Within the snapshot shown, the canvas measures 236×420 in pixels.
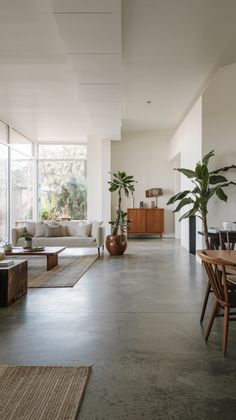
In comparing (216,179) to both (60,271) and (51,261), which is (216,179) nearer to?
(60,271)

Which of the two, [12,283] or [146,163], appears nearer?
[12,283]

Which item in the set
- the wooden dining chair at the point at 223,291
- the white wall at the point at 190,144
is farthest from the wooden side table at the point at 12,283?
the white wall at the point at 190,144

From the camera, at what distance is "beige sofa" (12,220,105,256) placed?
827 cm

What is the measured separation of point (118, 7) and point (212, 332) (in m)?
3.44

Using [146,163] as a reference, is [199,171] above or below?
below

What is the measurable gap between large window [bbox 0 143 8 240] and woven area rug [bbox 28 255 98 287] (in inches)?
74.3

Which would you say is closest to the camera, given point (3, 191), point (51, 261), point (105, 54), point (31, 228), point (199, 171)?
point (105, 54)

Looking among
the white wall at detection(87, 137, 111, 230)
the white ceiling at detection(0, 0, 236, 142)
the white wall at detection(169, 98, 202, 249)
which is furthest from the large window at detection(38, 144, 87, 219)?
the white wall at detection(169, 98, 202, 249)

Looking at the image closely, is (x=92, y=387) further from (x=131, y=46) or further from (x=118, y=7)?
(x=131, y=46)

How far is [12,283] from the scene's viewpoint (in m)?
4.40

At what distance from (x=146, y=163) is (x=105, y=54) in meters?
8.42

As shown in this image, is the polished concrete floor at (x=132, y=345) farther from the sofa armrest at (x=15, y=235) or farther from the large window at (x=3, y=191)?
the large window at (x=3, y=191)

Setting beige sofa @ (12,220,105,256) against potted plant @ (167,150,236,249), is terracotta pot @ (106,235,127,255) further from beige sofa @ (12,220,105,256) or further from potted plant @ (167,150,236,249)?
potted plant @ (167,150,236,249)

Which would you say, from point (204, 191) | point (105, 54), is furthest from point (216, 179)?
point (105, 54)
